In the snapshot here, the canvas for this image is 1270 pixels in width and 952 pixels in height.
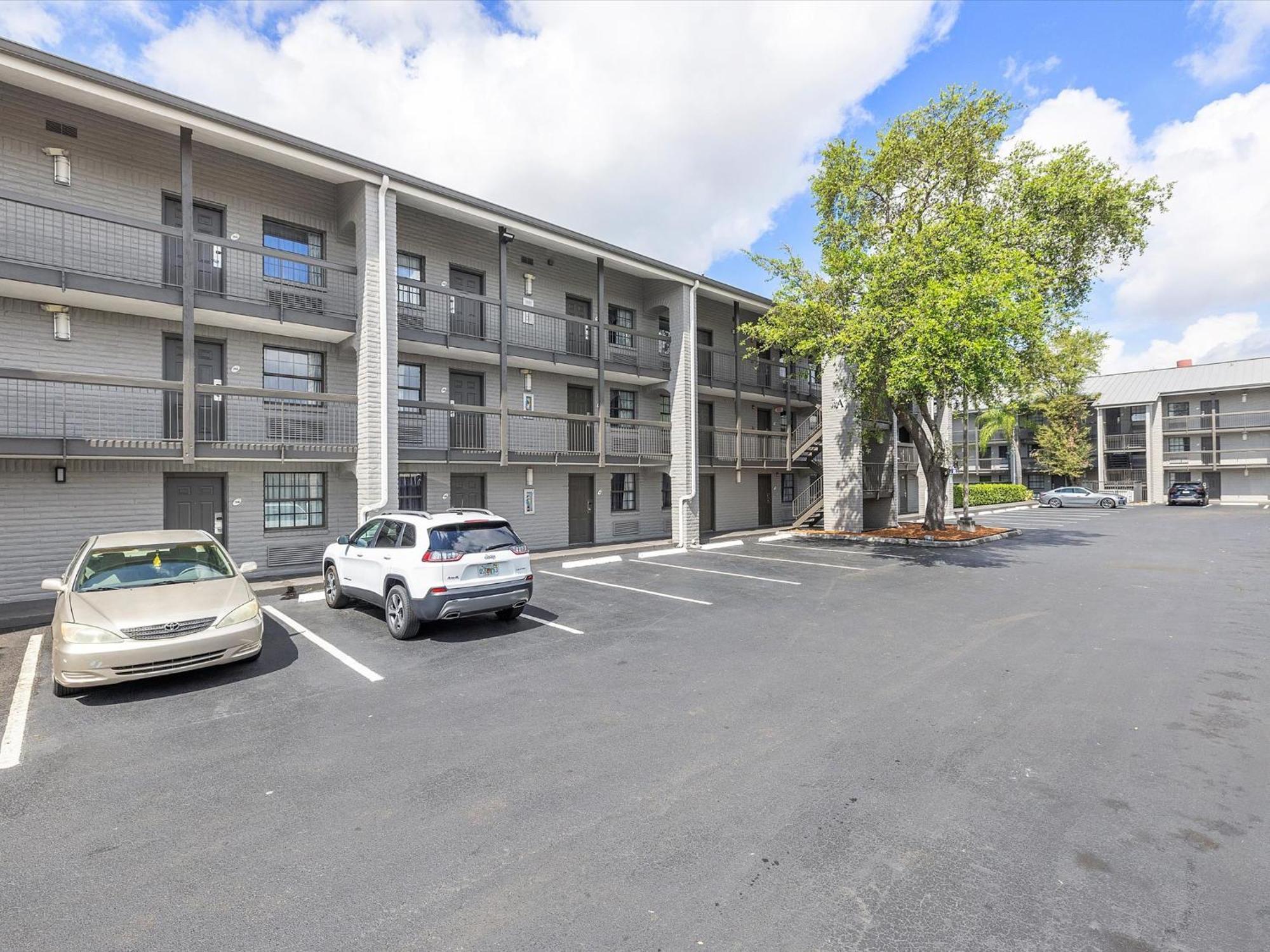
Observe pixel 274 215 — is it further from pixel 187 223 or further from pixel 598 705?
pixel 598 705

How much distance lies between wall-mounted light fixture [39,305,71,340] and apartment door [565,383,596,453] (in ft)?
35.1

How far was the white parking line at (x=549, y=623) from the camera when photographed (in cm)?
862

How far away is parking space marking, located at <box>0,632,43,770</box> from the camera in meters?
4.80

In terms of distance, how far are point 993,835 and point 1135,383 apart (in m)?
57.4

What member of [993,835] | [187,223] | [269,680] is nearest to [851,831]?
[993,835]

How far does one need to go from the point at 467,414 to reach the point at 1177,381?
178ft

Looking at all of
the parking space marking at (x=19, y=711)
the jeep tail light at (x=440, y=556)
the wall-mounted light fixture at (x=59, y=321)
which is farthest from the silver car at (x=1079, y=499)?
the wall-mounted light fixture at (x=59, y=321)

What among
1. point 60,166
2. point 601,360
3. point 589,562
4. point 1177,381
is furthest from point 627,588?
point 1177,381

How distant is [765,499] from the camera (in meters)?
25.0

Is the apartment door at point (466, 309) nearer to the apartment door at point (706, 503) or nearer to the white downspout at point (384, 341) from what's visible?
the white downspout at point (384, 341)

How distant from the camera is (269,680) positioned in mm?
6492

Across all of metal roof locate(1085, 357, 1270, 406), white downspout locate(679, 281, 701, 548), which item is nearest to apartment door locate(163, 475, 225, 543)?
white downspout locate(679, 281, 701, 548)

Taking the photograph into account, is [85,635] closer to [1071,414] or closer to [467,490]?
[467,490]

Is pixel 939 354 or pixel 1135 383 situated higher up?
pixel 1135 383
